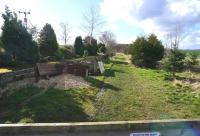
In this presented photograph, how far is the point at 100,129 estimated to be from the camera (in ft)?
23.0

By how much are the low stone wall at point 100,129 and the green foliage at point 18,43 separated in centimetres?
2385

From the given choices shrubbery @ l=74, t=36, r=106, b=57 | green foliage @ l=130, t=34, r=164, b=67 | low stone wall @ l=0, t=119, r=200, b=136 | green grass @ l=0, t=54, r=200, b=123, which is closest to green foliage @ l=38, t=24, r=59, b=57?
green foliage @ l=130, t=34, r=164, b=67

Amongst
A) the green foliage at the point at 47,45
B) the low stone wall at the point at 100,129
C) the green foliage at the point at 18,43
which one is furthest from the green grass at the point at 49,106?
the green foliage at the point at 47,45

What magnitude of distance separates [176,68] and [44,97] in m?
14.6

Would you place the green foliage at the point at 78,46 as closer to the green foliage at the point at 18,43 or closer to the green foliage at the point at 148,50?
the green foliage at the point at 148,50

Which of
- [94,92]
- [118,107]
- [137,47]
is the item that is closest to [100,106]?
[118,107]

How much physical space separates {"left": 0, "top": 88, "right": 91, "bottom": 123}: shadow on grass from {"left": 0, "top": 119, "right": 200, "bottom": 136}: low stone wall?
315 centimetres

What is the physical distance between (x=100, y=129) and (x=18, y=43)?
2487cm

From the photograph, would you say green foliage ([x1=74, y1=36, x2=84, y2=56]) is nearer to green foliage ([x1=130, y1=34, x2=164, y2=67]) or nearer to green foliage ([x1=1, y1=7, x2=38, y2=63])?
green foliage ([x1=130, y1=34, x2=164, y2=67])

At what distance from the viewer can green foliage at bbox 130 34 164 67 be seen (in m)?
36.3

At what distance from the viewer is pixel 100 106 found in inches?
502

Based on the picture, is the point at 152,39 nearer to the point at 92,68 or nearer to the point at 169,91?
the point at 92,68

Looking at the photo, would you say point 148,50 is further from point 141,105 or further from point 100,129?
point 100,129

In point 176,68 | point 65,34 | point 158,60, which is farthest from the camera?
point 65,34
